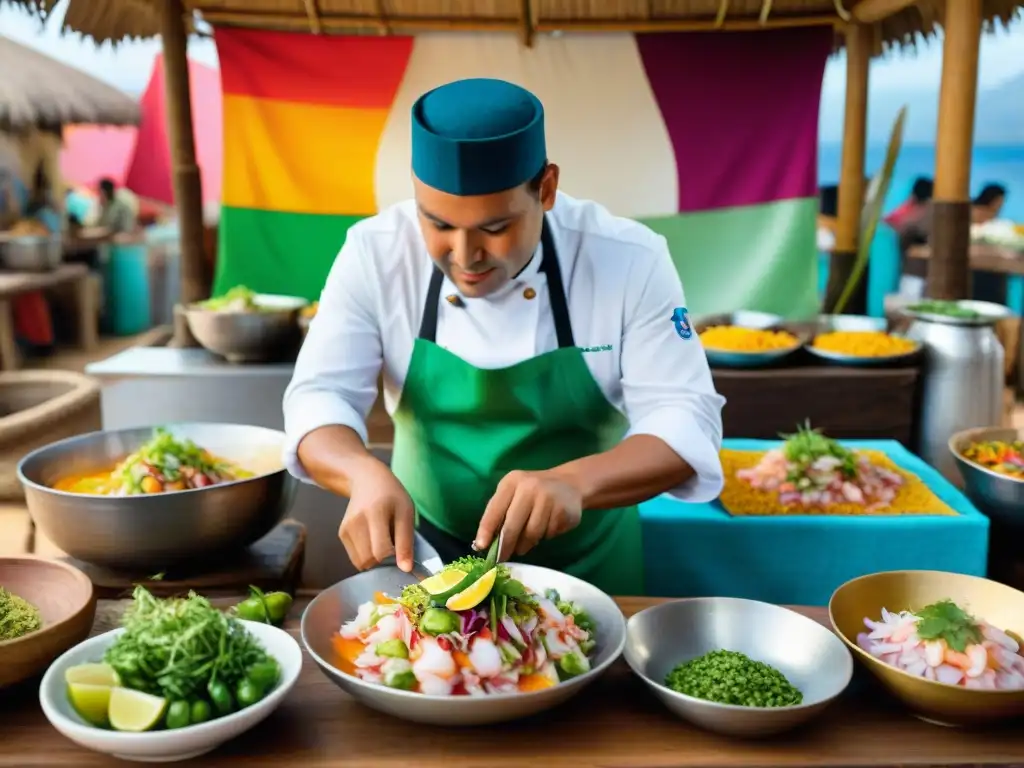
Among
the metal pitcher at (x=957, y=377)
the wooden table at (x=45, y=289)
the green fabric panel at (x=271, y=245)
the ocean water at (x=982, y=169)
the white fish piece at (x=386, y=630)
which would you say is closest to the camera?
the white fish piece at (x=386, y=630)

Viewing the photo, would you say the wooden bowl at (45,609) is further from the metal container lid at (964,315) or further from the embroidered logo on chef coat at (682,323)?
the metal container lid at (964,315)

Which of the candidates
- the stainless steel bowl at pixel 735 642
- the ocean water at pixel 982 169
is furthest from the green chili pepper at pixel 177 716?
the ocean water at pixel 982 169

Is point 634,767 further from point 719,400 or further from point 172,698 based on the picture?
point 719,400

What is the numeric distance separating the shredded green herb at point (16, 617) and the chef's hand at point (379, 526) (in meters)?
0.48

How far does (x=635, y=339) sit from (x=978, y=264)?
6910mm

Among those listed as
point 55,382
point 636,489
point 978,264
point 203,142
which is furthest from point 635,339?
point 203,142

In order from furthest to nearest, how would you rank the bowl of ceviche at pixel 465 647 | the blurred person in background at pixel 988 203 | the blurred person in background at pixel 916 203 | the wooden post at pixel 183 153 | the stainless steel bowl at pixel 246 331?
the blurred person in background at pixel 988 203 < the blurred person in background at pixel 916 203 < the wooden post at pixel 183 153 < the stainless steel bowl at pixel 246 331 < the bowl of ceviche at pixel 465 647

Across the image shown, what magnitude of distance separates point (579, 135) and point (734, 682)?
3659mm

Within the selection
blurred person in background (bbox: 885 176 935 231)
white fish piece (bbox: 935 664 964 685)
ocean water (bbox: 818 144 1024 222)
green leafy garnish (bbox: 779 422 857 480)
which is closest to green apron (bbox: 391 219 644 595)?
white fish piece (bbox: 935 664 964 685)

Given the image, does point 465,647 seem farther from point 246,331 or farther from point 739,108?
point 739,108

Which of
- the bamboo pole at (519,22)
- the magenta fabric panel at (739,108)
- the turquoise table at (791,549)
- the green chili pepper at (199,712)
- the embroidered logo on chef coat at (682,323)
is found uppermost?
the bamboo pole at (519,22)

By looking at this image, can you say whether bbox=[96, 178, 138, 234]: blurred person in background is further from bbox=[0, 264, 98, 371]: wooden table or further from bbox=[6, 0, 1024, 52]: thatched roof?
bbox=[6, 0, 1024, 52]: thatched roof

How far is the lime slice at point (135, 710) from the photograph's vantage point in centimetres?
116

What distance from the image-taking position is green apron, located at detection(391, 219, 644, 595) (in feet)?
6.56
